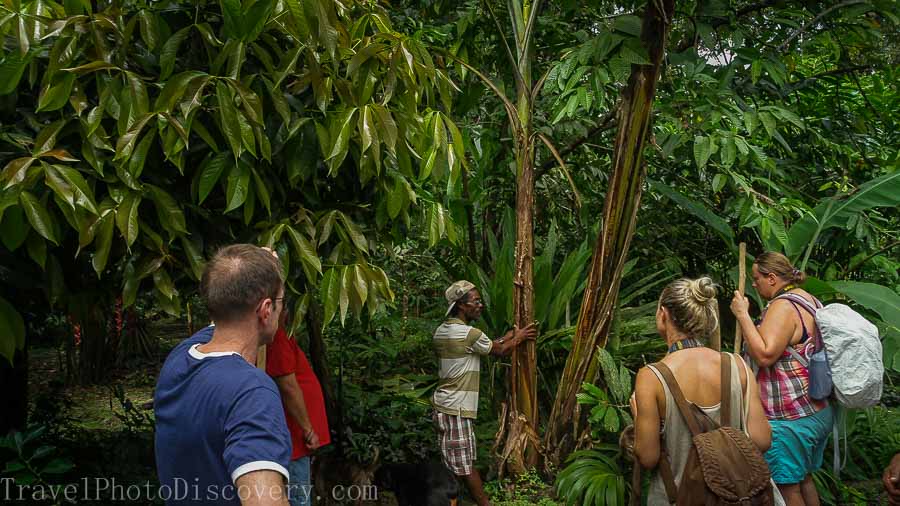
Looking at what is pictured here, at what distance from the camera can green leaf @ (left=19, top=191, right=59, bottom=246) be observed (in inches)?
111

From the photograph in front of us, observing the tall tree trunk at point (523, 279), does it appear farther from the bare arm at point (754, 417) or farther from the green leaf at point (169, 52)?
the green leaf at point (169, 52)

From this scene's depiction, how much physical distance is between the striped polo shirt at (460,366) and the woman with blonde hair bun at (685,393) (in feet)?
7.07

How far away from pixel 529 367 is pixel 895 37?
548 centimetres

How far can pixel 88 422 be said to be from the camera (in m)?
7.76

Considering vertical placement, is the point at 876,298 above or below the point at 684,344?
below

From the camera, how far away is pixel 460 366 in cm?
518

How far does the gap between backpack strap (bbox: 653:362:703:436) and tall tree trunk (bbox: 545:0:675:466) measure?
2109 mm

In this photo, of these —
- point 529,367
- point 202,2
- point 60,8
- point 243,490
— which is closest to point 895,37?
point 529,367

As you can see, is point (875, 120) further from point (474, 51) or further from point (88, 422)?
point (88, 422)

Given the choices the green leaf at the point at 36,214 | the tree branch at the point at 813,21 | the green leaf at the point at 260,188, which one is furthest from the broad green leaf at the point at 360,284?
the tree branch at the point at 813,21

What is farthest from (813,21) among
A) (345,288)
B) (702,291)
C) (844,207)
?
(345,288)

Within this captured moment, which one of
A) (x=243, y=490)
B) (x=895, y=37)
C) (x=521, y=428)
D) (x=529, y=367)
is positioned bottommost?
(x=521, y=428)

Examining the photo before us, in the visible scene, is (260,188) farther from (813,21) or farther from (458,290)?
(813,21)

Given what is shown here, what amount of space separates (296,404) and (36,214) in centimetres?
143
